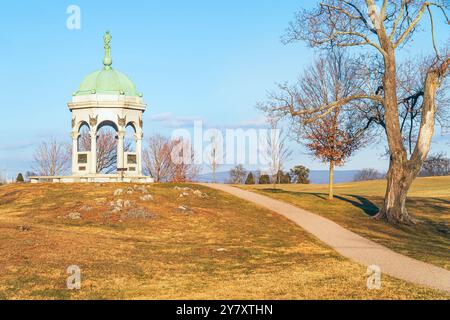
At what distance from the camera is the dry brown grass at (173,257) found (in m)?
11.7

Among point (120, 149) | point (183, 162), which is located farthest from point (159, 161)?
point (120, 149)

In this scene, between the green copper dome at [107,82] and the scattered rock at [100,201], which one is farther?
the green copper dome at [107,82]

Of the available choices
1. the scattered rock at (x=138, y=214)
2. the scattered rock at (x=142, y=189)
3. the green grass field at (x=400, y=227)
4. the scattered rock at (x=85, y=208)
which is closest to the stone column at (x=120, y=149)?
the scattered rock at (x=142, y=189)

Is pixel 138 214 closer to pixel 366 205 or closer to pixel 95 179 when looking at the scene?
pixel 366 205

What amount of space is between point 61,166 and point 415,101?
55966mm

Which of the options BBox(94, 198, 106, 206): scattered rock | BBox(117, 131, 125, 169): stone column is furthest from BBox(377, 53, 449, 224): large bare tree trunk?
BBox(117, 131, 125, 169): stone column

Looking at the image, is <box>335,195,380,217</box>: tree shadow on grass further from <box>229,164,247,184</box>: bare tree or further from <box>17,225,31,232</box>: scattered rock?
<box>229,164,247,184</box>: bare tree

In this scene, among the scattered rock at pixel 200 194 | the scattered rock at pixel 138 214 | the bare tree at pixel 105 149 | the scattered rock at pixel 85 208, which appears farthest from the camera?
the bare tree at pixel 105 149

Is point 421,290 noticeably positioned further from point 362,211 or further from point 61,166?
point 61,166

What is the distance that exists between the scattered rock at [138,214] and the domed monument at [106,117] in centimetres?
1574

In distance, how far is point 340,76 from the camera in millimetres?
36719

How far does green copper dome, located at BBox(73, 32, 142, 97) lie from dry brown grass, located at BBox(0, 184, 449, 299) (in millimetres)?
13617

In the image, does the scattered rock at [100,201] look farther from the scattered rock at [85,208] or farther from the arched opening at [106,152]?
the arched opening at [106,152]
